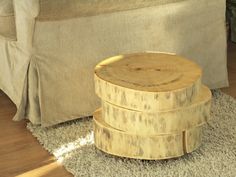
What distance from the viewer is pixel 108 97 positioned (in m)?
1.81

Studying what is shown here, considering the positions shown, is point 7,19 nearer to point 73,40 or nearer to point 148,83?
point 73,40

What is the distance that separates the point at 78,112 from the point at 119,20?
46 cm

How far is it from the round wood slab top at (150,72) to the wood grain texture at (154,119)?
3.8 inches

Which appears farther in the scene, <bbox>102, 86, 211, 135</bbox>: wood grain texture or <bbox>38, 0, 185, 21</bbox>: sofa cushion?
<bbox>38, 0, 185, 21</bbox>: sofa cushion

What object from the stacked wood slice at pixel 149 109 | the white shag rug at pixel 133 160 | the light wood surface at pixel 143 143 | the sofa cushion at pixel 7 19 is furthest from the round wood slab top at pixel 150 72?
the sofa cushion at pixel 7 19

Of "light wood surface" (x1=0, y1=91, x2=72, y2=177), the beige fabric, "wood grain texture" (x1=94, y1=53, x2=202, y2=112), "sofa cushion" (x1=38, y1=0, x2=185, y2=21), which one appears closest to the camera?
"wood grain texture" (x1=94, y1=53, x2=202, y2=112)

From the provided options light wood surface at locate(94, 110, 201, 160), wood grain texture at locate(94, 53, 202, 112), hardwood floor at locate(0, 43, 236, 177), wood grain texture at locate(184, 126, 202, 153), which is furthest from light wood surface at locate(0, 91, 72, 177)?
wood grain texture at locate(184, 126, 202, 153)

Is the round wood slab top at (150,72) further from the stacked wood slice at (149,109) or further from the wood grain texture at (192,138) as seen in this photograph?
the wood grain texture at (192,138)

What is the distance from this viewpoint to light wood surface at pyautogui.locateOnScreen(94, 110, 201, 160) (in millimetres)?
1820

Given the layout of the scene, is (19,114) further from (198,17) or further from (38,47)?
(198,17)

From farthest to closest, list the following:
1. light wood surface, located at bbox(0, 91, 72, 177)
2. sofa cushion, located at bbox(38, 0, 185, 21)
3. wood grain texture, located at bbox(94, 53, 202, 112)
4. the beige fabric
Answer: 1. the beige fabric
2. sofa cushion, located at bbox(38, 0, 185, 21)
3. light wood surface, located at bbox(0, 91, 72, 177)
4. wood grain texture, located at bbox(94, 53, 202, 112)

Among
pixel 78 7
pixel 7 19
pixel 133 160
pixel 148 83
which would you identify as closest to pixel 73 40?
pixel 78 7

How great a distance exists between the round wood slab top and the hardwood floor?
413 millimetres

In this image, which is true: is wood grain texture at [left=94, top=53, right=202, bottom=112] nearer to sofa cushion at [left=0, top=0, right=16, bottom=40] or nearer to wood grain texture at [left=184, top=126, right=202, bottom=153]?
wood grain texture at [left=184, top=126, right=202, bottom=153]
